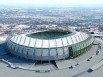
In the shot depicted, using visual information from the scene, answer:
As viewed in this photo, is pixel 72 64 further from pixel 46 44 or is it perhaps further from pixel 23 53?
pixel 23 53

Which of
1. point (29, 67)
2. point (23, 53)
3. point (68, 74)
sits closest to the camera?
point (68, 74)

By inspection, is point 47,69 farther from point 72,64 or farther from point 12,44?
point 12,44

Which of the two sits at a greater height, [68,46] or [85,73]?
[68,46]

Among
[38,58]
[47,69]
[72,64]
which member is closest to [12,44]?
[38,58]

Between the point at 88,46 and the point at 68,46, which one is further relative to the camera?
the point at 88,46

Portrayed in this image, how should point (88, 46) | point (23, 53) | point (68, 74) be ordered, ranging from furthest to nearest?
point (88, 46) → point (23, 53) → point (68, 74)

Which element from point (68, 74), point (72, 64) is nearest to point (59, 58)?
point (72, 64)
